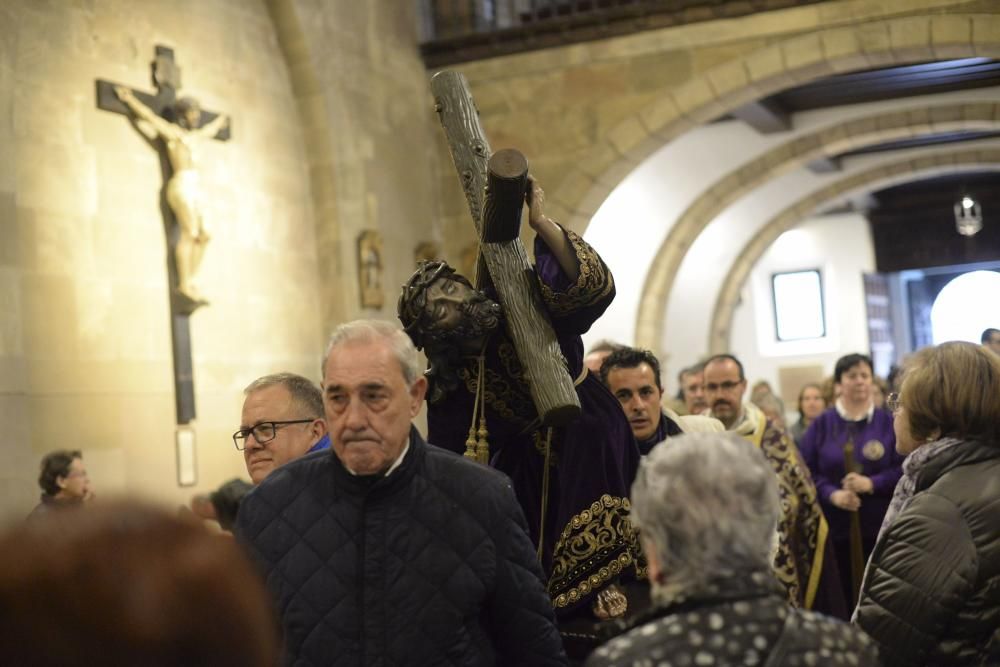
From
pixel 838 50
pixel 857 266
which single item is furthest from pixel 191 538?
pixel 857 266

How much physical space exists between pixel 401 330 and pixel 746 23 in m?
9.39

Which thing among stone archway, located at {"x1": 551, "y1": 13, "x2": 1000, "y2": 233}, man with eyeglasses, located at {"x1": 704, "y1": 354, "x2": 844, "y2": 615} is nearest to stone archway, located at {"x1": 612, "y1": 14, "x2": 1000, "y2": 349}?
stone archway, located at {"x1": 551, "y1": 13, "x2": 1000, "y2": 233}

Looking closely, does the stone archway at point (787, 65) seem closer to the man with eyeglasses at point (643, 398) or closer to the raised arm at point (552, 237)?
the man with eyeglasses at point (643, 398)

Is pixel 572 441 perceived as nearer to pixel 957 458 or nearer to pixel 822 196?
pixel 957 458

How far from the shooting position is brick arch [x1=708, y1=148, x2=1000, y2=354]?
18156 mm

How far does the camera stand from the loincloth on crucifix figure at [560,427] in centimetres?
294

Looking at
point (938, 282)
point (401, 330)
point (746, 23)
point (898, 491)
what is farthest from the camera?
point (938, 282)

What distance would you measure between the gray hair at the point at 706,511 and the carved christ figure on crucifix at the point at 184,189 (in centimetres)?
756

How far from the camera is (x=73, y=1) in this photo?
8648 mm

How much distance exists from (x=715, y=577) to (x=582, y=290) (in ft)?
4.02

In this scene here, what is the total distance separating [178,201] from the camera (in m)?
9.05

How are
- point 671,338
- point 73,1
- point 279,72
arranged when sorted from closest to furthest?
point 73,1, point 279,72, point 671,338

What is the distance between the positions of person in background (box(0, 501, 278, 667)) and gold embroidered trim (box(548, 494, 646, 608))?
192 cm

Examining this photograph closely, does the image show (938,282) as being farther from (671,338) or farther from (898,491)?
(898,491)
